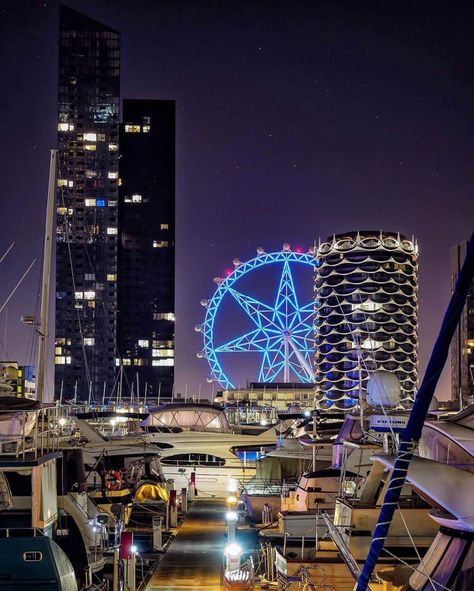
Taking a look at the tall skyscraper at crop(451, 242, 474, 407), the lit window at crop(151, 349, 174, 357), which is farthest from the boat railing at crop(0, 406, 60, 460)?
the tall skyscraper at crop(451, 242, 474, 407)

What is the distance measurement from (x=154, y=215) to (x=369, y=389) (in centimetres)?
16970

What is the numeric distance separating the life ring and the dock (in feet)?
9.11

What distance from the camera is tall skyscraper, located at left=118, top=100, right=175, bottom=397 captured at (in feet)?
580

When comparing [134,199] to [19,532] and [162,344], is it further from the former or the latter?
[19,532]

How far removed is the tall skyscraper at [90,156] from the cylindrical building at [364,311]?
6164 cm

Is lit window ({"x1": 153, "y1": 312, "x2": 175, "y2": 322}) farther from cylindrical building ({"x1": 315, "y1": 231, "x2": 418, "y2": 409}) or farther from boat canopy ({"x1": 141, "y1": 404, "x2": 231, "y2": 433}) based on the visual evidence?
boat canopy ({"x1": 141, "y1": 404, "x2": 231, "y2": 433})

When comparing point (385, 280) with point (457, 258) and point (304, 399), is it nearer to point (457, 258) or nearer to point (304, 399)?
point (304, 399)

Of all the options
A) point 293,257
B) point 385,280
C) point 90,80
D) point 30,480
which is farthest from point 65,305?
point 30,480

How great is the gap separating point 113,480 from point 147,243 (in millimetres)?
151962

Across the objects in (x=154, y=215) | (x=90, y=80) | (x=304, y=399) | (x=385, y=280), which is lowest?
(x=304, y=399)

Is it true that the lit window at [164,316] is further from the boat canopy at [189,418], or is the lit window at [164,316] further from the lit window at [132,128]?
the boat canopy at [189,418]

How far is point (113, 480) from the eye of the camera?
33.3 m

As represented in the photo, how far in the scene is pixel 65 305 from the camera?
6304 inches

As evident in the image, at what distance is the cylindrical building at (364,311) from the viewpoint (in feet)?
355
